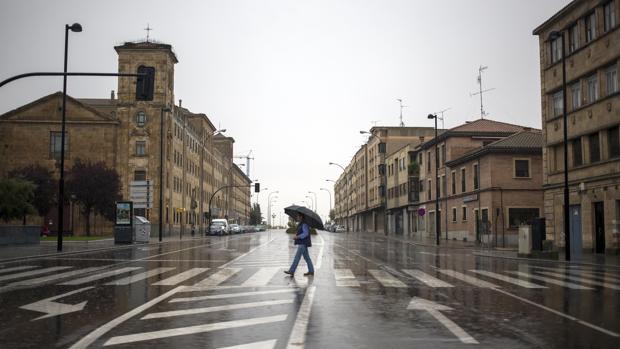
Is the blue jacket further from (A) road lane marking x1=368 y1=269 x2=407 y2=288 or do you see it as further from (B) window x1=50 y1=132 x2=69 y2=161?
(B) window x1=50 y1=132 x2=69 y2=161

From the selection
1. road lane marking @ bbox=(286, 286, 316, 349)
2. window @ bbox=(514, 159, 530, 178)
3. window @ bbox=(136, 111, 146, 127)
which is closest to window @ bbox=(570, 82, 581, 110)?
window @ bbox=(514, 159, 530, 178)

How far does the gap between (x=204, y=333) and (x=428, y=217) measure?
178 feet

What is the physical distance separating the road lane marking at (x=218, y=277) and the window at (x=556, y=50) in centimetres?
2342

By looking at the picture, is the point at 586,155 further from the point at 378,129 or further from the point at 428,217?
the point at 378,129

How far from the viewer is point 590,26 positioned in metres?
29.2

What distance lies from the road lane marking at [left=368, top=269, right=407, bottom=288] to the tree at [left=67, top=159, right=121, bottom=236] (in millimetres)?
39574

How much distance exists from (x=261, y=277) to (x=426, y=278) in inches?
159

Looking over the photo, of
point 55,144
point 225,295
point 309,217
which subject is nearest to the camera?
point 225,295

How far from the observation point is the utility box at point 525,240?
→ 25.2 metres

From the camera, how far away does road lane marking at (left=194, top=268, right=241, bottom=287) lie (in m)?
13.0

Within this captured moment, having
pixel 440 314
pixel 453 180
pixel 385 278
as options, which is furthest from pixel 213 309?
pixel 453 180

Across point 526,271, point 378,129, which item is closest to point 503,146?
point 526,271

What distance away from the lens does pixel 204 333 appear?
7328 mm

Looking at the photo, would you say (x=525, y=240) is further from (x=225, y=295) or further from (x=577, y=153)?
(x=225, y=295)
